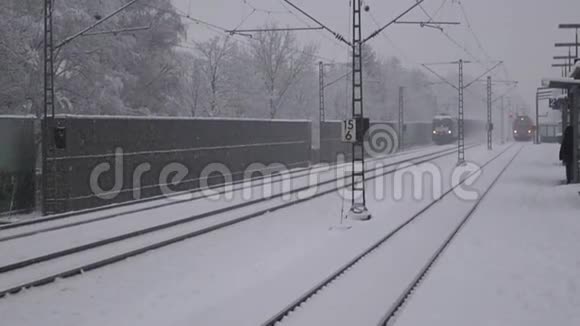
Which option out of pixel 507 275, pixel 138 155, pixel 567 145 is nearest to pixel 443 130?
pixel 567 145

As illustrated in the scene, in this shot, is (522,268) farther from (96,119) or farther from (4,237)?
(96,119)

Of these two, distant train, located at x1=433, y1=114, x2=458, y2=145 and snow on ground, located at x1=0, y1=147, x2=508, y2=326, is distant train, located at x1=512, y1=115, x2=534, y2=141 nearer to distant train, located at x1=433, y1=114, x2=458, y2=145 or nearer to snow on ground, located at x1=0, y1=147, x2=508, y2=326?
distant train, located at x1=433, y1=114, x2=458, y2=145

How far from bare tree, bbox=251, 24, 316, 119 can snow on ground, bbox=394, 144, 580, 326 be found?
137 feet

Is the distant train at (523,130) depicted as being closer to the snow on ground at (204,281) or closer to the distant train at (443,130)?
the distant train at (443,130)

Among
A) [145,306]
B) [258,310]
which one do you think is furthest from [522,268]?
[145,306]

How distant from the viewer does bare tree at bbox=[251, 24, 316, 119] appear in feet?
192

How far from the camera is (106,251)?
12047 mm

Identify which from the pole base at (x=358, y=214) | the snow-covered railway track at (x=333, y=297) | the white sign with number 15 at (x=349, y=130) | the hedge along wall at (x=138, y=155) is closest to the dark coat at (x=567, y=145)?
the pole base at (x=358, y=214)

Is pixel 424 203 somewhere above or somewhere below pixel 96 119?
below

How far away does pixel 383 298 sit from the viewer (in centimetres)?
873

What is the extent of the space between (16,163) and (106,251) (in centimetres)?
683

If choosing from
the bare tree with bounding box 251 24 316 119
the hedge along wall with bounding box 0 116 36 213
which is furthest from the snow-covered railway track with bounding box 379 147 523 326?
the bare tree with bounding box 251 24 316 119

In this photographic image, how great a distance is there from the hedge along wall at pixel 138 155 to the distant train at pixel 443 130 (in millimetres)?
44102

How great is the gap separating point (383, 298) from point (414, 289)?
78 cm
